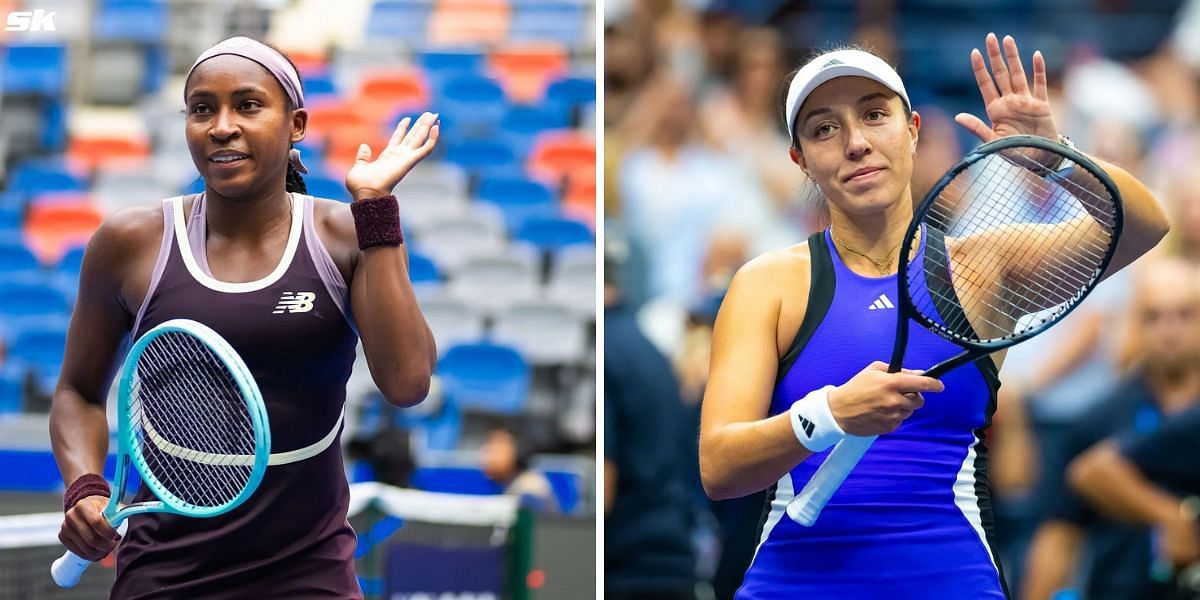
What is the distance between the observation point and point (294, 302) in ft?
9.20

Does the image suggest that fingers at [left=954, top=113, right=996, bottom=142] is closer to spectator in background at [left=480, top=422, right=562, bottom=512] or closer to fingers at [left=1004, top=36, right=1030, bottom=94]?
fingers at [left=1004, top=36, right=1030, bottom=94]

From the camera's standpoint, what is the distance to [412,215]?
10516 mm

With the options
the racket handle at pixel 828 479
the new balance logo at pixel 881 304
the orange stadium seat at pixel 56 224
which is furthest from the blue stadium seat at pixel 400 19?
the racket handle at pixel 828 479

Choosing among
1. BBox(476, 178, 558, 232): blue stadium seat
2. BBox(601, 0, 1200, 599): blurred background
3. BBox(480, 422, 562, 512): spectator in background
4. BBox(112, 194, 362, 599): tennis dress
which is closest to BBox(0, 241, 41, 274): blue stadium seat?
BBox(476, 178, 558, 232): blue stadium seat

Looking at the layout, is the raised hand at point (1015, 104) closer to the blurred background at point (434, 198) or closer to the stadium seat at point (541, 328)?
the blurred background at point (434, 198)

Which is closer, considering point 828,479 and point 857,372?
point 828,479

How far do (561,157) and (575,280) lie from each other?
145 cm

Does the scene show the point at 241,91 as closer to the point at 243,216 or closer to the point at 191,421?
the point at 243,216

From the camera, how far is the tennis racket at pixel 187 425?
2656 millimetres

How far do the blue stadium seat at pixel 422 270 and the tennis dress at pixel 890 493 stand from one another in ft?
23.8

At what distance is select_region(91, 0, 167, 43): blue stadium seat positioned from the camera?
37.0 ft

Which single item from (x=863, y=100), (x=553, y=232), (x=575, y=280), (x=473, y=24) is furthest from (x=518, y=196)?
(x=863, y=100)

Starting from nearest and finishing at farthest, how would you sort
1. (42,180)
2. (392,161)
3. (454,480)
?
(392,161), (454,480), (42,180)

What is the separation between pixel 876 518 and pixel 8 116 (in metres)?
10.1
